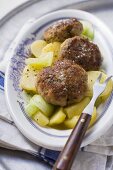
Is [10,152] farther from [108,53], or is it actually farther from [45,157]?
[108,53]

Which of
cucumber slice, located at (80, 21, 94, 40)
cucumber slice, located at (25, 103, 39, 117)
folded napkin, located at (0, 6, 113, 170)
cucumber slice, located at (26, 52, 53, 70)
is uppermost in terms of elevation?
cucumber slice, located at (80, 21, 94, 40)

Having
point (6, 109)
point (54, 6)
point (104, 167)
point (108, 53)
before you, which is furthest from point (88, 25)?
point (104, 167)

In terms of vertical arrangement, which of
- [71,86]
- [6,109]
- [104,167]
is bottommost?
[104,167]

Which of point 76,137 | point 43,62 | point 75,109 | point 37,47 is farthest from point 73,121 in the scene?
A: point 37,47

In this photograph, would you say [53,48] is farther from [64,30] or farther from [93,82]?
[93,82]

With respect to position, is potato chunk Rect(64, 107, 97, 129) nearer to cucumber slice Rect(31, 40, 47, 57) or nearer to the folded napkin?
the folded napkin

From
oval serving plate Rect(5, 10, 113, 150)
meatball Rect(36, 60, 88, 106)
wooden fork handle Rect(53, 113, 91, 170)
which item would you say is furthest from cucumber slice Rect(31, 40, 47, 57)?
wooden fork handle Rect(53, 113, 91, 170)

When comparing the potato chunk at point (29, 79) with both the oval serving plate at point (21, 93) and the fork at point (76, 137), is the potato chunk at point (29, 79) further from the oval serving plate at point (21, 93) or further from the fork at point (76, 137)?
the fork at point (76, 137)
